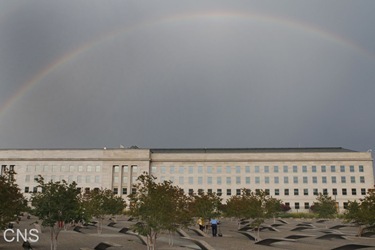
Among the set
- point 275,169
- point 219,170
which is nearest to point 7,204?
point 219,170

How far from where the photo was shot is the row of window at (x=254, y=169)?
117000 millimetres

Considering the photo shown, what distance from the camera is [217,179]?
119875mm

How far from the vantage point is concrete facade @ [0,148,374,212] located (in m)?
116

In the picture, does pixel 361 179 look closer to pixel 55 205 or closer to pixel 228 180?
pixel 228 180

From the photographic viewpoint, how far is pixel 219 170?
121m

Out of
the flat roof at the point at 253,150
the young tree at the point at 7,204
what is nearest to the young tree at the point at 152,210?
the young tree at the point at 7,204

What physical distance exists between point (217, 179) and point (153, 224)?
9867cm

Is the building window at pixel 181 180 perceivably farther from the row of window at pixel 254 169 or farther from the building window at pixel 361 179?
the building window at pixel 361 179

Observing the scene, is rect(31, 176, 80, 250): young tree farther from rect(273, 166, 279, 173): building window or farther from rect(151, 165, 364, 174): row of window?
rect(273, 166, 279, 173): building window

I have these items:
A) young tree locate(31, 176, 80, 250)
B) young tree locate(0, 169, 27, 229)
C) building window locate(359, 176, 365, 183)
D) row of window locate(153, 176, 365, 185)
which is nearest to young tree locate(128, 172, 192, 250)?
young tree locate(31, 176, 80, 250)

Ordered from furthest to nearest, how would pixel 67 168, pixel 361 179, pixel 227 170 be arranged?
1. pixel 67 168
2. pixel 227 170
3. pixel 361 179

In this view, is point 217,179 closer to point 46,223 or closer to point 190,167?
point 190,167

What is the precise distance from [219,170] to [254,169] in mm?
10270

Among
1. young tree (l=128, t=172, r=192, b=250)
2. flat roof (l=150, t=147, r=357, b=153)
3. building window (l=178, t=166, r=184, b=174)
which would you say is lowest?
young tree (l=128, t=172, r=192, b=250)
